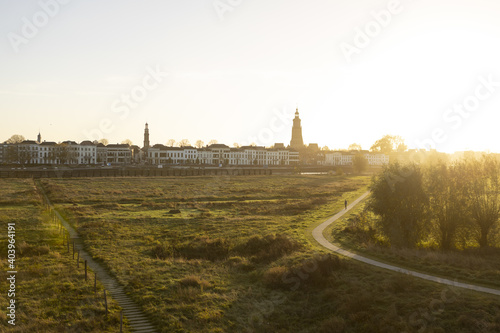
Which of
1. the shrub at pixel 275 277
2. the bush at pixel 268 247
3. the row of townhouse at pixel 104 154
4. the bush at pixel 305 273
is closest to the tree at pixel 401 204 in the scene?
the bush at pixel 268 247

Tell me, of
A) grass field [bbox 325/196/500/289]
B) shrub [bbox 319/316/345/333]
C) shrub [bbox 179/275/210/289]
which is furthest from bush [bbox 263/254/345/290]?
grass field [bbox 325/196/500/289]

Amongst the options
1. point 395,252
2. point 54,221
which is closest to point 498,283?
point 395,252

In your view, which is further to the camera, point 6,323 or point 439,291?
point 439,291

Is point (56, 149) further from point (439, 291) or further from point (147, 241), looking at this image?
point (439, 291)

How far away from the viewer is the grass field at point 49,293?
1808 cm

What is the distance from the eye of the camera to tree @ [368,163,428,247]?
1355 inches

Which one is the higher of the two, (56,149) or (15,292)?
(56,149)

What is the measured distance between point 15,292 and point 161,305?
26.0 ft

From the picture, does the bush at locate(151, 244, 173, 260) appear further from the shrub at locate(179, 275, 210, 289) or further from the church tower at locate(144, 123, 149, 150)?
the church tower at locate(144, 123, 149, 150)

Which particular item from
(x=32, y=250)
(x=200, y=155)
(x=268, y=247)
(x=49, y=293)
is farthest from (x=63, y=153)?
(x=49, y=293)

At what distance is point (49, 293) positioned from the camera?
69.8ft

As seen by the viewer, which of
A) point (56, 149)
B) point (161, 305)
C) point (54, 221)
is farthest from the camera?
point (56, 149)

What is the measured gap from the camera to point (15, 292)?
21.1 meters

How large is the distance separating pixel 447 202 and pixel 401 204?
3741 millimetres
